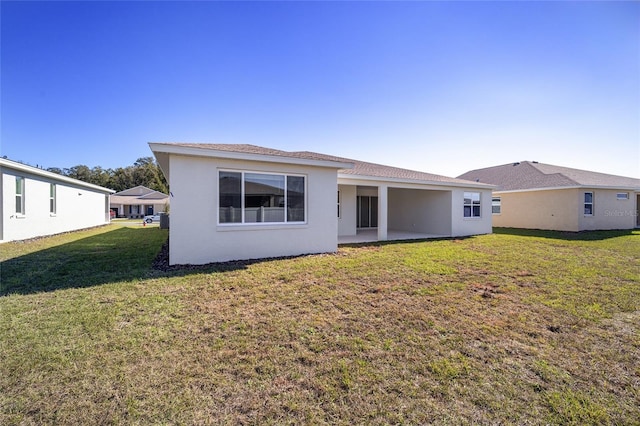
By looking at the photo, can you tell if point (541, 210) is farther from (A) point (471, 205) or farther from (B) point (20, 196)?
(B) point (20, 196)

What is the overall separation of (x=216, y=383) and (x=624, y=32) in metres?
15.1

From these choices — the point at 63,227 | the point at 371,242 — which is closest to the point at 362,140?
the point at 371,242

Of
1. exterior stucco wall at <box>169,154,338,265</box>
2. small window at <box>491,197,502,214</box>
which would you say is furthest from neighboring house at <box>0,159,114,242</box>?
small window at <box>491,197,502,214</box>

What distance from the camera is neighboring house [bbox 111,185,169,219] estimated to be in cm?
4375

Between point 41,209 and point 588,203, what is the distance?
3319 centimetres

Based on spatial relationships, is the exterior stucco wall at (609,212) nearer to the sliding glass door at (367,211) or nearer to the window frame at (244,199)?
the sliding glass door at (367,211)

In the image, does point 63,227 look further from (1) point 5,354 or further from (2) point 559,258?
(2) point 559,258

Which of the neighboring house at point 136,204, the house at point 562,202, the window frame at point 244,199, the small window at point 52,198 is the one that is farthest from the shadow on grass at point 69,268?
the neighboring house at point 136,204

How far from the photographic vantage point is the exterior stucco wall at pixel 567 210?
59.0 ft

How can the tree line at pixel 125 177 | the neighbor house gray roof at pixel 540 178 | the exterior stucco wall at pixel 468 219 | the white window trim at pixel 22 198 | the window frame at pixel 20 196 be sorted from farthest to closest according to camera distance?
the tree line at pixel 125 177 → the neighbor house gray roof at pixel 540 178 → the exterior stucco wall at pixel 468 219 → the white window trim at pixel 22 198 → the window frame at pixel 20 196

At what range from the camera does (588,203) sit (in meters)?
18.5

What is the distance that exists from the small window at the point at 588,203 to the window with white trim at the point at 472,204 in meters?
8.73

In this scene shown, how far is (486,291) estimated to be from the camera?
560 cm

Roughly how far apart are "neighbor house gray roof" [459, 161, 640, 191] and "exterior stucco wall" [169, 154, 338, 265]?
13501mm
